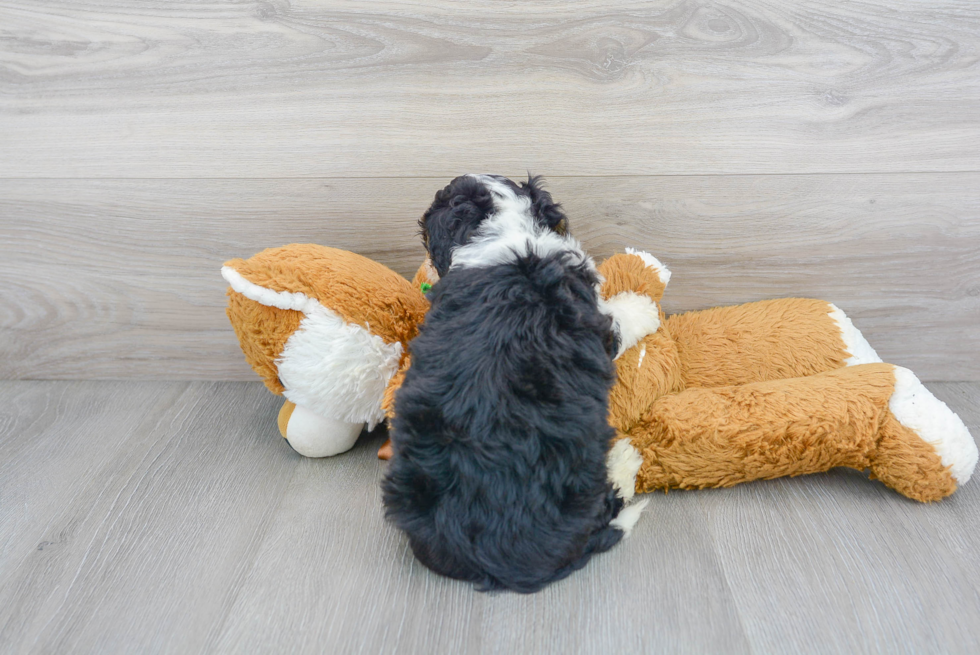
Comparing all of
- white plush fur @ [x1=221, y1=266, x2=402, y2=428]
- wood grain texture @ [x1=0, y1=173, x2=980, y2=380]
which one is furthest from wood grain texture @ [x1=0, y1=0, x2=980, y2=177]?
white plush fur @ [x1=221, y1=266, x2=402, y2=428]

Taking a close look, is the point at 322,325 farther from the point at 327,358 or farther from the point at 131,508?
the point at 131,508

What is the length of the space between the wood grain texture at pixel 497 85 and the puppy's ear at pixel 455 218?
0.25 m

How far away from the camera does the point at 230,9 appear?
3.34 feet

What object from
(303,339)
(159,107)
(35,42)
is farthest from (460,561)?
Answer: (35,42)

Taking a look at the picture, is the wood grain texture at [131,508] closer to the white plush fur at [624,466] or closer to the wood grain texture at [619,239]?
the wood grain texture at [619,239]

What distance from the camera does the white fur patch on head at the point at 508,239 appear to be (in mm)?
771

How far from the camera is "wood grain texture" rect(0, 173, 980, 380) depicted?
108 cm

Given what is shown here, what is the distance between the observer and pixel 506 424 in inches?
28.0

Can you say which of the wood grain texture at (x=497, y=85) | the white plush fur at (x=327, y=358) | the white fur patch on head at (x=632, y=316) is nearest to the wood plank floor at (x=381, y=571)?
the white plush fur at (x=327, y=358)

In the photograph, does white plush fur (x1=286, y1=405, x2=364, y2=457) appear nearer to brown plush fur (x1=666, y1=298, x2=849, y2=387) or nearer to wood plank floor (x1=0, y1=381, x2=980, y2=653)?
wood plank floor (x1=0, y1=381, x2=980, y2=653)

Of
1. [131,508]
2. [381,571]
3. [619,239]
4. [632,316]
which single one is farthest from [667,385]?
[131,508]

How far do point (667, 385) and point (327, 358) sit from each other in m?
0.48

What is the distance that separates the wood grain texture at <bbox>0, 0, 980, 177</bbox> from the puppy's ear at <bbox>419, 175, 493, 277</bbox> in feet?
0.81

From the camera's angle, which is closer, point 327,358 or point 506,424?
point 506,424
